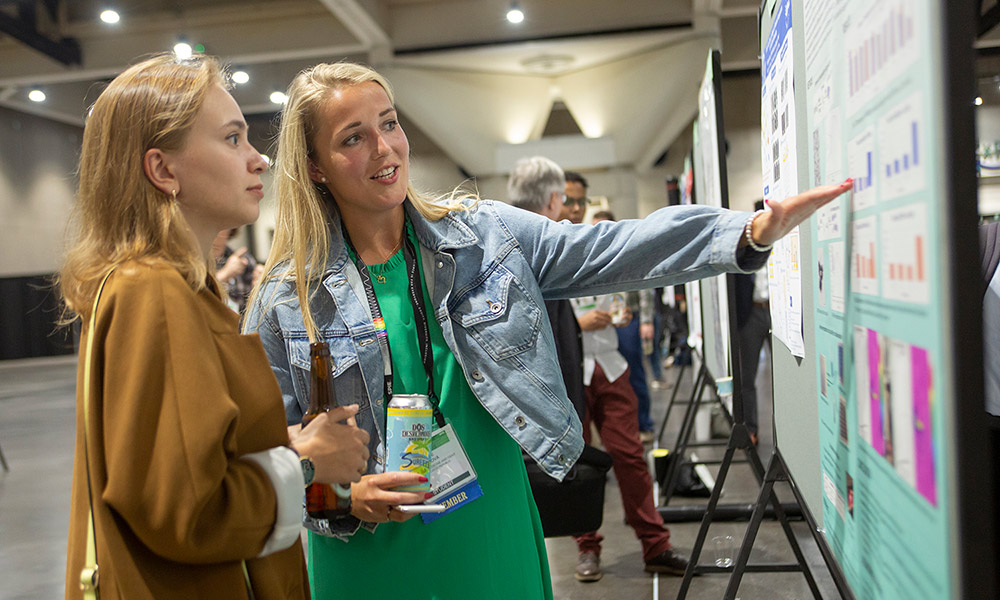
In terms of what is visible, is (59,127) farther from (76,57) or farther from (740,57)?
(740,57)

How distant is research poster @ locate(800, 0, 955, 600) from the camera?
69 centimetres

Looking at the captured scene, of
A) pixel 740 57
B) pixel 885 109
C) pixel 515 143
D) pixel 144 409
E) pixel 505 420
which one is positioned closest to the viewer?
pixel 885 109

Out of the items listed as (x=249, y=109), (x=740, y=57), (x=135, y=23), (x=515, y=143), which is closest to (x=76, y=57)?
(x=135, y=23)

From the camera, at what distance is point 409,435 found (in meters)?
1.29

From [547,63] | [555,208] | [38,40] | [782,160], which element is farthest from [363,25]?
[782,160]

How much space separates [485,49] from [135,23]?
17.1ft

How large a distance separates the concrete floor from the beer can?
2.07 meters

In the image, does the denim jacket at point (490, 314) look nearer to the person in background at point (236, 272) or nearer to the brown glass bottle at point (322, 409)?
the brown glass bottle at point (322, 409)

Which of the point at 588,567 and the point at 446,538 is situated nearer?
the point at 446,538

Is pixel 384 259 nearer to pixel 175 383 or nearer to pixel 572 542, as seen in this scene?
pixel 175 383

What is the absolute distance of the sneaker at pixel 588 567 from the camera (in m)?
3.27

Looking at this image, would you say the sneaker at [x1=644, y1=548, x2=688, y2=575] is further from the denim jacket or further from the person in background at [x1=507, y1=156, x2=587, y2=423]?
the denim jacket

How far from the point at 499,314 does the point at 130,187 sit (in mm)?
665

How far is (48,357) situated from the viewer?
1653cm
